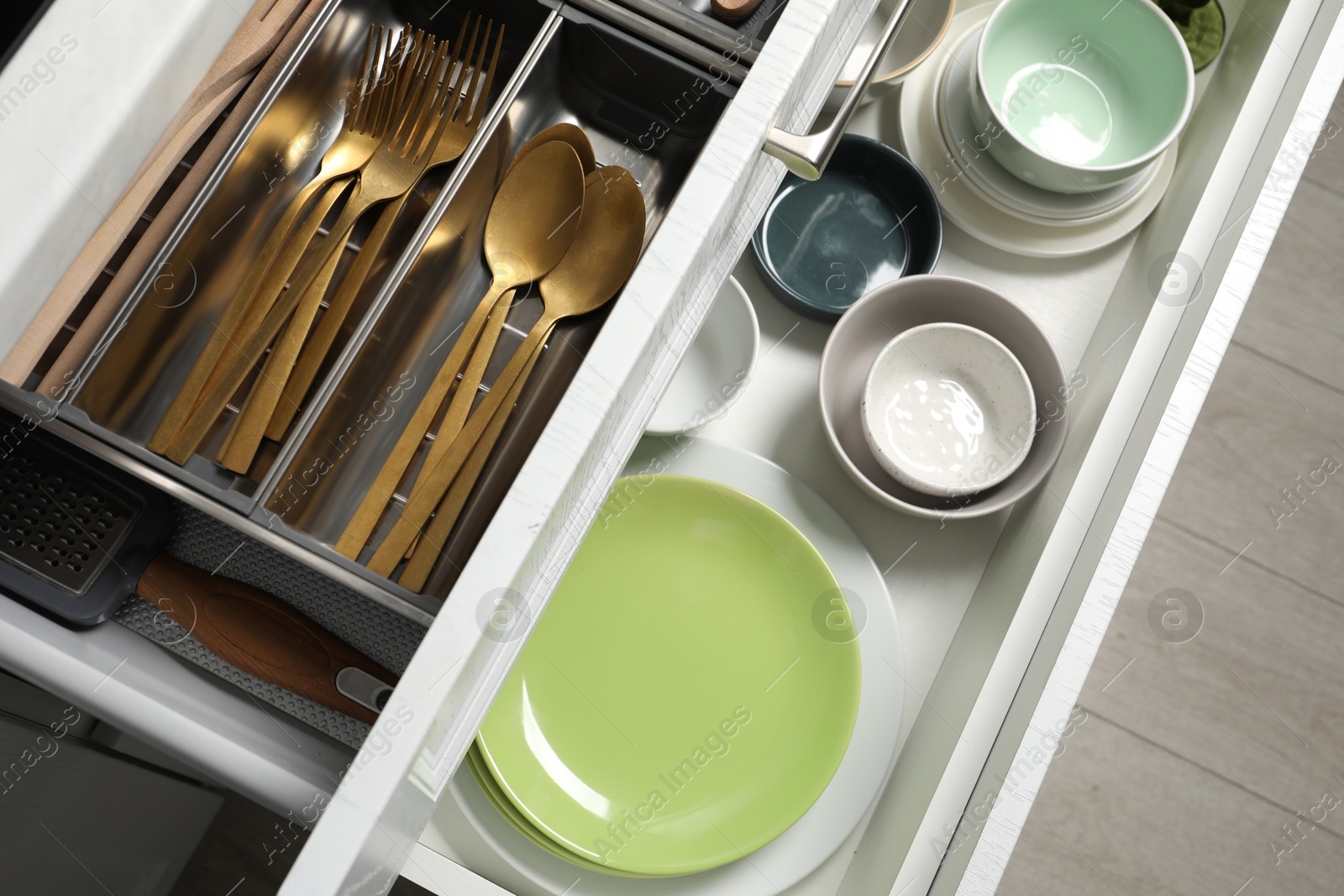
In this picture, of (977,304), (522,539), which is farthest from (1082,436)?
(522,539)

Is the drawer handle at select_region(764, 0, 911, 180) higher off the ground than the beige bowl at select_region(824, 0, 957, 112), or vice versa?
the drawer handle at select_region(764, 0, 911, 180)

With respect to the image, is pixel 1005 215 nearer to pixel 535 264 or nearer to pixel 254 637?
pixel 535 264

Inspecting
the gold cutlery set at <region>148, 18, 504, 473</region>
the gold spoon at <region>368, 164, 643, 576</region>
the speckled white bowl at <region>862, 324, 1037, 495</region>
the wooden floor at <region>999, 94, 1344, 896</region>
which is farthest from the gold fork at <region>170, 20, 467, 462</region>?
the wooden floor at <region>999, 94, 1344, 896</region>

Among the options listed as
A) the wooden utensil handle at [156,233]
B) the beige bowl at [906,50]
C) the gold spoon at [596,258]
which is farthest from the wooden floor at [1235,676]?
the wooden utensil handle at [156,233]

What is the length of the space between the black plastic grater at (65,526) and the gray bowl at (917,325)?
0.49m

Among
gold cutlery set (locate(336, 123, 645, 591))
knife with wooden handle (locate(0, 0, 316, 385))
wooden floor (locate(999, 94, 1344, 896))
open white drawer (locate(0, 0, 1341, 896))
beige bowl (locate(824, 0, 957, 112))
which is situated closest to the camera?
open white drawer (locate(0, 0, 1341, 896))

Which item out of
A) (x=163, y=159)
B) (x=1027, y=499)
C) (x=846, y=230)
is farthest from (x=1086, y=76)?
(x=163, y=159)

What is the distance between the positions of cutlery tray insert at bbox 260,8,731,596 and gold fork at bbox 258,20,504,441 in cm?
3

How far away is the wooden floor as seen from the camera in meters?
1.18

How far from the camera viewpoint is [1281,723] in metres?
1.20

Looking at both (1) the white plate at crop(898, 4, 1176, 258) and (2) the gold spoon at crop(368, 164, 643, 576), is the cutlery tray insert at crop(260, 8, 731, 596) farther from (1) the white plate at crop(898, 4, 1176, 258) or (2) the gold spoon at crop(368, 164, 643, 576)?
(1) the white plate at crop(898, 4, 1176, 258)

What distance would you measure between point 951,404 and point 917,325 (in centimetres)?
7

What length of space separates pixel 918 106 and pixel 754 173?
1.06 ft

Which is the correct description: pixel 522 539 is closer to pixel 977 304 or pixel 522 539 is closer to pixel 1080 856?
pixel 977 304
